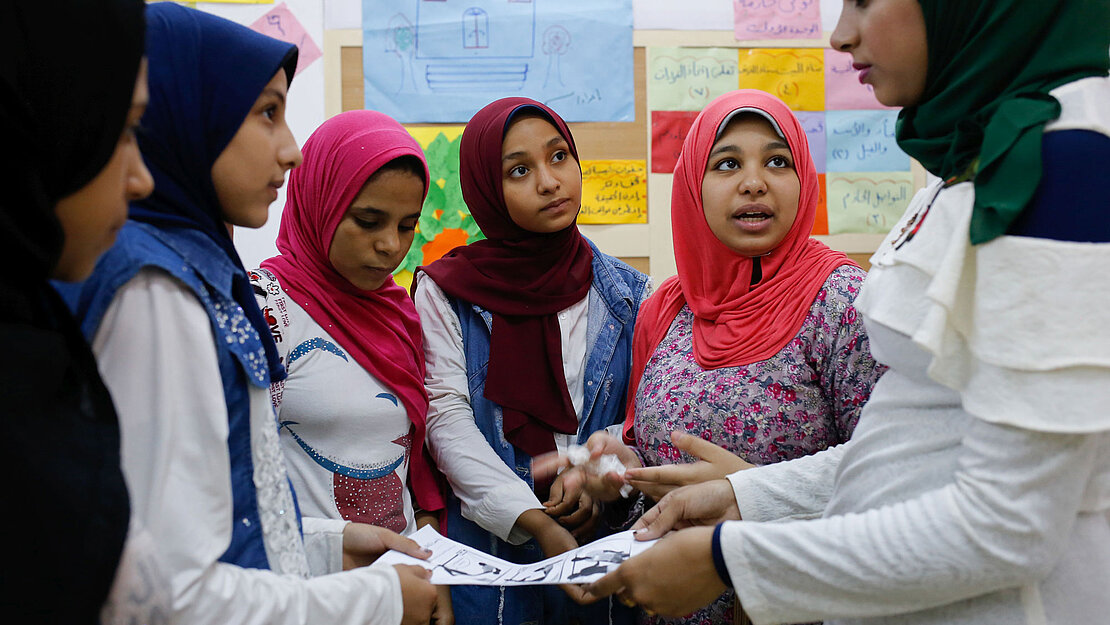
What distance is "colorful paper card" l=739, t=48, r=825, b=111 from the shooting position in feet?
8.75

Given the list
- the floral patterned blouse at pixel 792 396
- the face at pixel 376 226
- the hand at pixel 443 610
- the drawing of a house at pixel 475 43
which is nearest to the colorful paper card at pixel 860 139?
the drawing of a house at pixel 475 43

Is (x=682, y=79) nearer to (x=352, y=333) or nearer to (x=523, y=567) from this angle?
(x=352, y=333)

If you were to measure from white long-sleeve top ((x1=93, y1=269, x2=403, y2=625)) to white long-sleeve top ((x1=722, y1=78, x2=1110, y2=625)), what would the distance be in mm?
540

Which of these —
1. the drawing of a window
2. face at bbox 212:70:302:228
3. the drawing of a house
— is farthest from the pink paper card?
Result: face at bbox 212:70:302:228

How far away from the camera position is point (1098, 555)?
31.2 inches

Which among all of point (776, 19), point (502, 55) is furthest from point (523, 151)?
point (776, 19)

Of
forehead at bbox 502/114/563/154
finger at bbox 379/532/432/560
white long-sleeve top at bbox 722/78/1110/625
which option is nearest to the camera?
white long-sleeve top at bbox 722/78/1110/625

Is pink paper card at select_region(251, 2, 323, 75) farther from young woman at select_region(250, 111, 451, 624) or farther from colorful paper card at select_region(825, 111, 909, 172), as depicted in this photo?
colorful paper card at select_region(825, 111, 909, 172)

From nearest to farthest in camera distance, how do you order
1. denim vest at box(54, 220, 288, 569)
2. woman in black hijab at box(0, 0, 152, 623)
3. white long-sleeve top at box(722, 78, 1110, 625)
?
woman in black hijab at box(0, 0, 152, 623), white long-sleeve top at box(722, 78, 1110, 625), denim vest at box(54, 220, 288, 569)

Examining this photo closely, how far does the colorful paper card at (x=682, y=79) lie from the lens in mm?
2627

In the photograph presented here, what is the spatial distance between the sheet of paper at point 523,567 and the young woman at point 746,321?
0.21m

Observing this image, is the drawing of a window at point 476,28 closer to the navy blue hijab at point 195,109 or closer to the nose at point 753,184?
the nose at point 753,184

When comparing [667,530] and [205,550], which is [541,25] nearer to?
[667,530]

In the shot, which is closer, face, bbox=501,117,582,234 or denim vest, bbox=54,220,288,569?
denim vest, bbox=54,220,288,569
